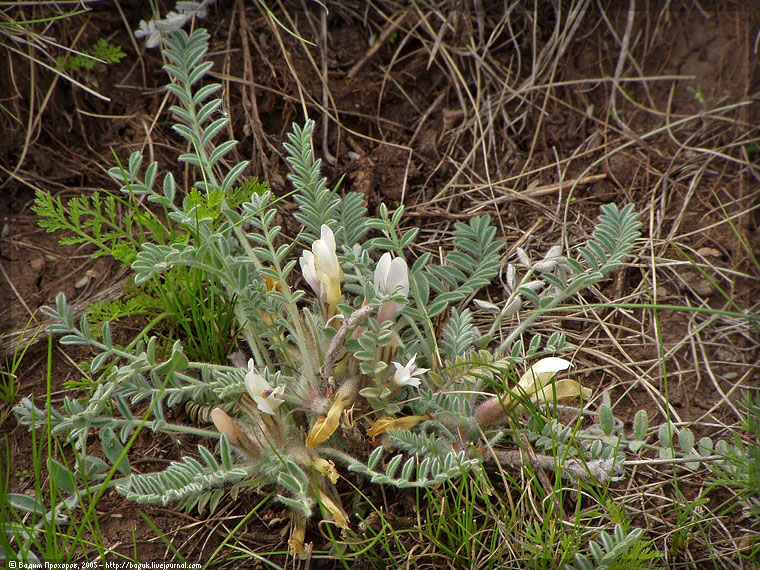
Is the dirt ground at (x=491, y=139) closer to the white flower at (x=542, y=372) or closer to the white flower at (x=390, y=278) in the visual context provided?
the white flower at (x=542, y=372)

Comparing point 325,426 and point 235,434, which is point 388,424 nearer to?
point 325,426

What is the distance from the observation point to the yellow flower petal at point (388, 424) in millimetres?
1860

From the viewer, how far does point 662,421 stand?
7.05 ft

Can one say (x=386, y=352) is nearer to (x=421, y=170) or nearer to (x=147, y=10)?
(x=421, y=170)

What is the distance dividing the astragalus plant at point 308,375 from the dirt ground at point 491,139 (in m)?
0.43

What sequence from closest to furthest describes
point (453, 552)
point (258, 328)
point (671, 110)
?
point (453, 552), point (258, 328), point (671, 110)

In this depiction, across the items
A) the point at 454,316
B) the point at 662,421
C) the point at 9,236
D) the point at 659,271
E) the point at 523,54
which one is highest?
the point at 523,54

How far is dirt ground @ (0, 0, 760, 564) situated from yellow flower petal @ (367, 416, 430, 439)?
75cm

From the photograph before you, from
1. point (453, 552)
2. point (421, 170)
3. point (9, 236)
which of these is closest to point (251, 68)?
point (421, 170)

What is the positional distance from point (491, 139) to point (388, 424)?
1510 mm

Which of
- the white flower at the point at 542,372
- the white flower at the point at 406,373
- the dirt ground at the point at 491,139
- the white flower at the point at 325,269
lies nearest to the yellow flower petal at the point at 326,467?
the white flower at the point at 406,373

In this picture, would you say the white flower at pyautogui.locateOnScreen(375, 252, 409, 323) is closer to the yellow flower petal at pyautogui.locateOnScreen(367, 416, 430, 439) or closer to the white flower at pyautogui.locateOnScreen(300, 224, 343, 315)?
the white flower at pyautogui.locateOnScreen(300, 224, 343, 315)

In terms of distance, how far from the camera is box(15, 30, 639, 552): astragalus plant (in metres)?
1.76

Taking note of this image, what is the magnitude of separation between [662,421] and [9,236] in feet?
8.40
